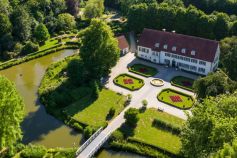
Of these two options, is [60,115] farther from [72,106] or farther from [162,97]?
[162,97]

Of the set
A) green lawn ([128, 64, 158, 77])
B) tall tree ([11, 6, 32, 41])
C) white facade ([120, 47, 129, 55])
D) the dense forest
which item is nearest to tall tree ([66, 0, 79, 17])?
the dense forest

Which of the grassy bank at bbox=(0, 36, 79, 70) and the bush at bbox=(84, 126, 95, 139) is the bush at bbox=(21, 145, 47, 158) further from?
the grassy bank at bbox=(0, 36, 79, 70)

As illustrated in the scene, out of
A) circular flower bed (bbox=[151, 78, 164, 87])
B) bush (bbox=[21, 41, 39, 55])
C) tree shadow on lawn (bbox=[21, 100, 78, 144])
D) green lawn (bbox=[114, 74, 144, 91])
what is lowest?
tree shadow on lawn (bbox=[21, 100, 78, 144])

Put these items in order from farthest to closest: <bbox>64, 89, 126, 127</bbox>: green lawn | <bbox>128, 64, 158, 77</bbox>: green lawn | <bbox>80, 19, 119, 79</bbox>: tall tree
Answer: <bbox>128, 64, 158, 77</bbox>: green lawn → <bbox>80, 19, 119, 79</bbox>: tall tree → <bbox>64, 89, 126, 127</bbox>: green lawn

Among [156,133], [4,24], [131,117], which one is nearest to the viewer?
[156,133]

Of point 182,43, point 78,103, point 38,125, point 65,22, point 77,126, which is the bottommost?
point 38,125

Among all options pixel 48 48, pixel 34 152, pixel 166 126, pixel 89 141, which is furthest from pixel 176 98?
pixel 48 48

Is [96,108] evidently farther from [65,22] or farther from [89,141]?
[65,22]

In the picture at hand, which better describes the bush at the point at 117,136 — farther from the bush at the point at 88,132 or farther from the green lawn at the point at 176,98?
the green lawn at the point at 176,98
